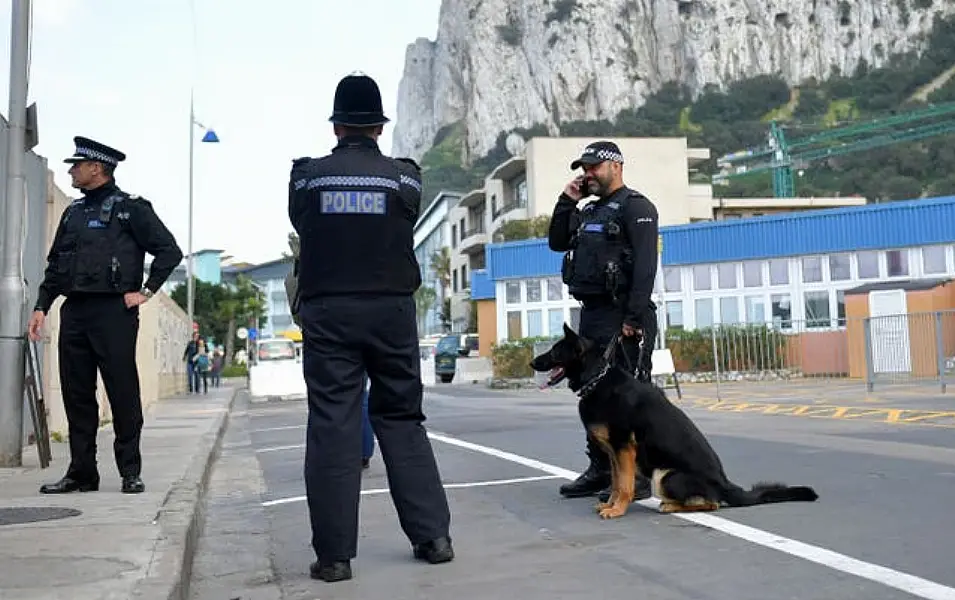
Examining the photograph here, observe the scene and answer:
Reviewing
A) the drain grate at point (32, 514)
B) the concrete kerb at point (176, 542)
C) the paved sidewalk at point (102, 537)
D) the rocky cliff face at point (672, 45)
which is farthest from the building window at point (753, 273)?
the rocky cliff face at point (672, 45)

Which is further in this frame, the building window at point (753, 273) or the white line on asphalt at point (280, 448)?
the building window at point (753, 273)

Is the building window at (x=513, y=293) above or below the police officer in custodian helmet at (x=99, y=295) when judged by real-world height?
above

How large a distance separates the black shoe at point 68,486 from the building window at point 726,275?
3096 centimetres

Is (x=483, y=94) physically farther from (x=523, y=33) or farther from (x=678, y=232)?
(x=678, y=232)

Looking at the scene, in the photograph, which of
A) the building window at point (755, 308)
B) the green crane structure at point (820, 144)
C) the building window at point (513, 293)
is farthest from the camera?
the green crane structure at point (820, 144)

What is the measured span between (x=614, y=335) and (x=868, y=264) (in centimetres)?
2965

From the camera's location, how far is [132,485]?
6.63 metres

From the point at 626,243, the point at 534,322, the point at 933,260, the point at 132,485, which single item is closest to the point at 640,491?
the point at 626,243

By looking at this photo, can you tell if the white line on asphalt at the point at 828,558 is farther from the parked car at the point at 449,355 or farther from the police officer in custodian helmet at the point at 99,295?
the parked car at the point at 449,355

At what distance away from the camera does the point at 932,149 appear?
362 feet

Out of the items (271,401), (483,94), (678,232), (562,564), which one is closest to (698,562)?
(562,564)

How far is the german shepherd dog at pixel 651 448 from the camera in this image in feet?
18.1

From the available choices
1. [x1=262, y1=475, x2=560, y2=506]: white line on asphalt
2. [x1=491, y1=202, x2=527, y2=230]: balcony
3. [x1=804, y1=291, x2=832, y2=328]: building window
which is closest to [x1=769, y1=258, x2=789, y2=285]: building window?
[x1=804, y1=291, x2=832, y2=328]: building window

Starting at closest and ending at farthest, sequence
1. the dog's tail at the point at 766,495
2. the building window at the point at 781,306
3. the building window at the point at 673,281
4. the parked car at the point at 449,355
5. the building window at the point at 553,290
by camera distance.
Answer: the dog's tail at the point at 766,495 < the building window at the point at 781,306 < the building window at the point at 673,281 < the building window at the point at 553,290 < the parked car at the point at 449,355
